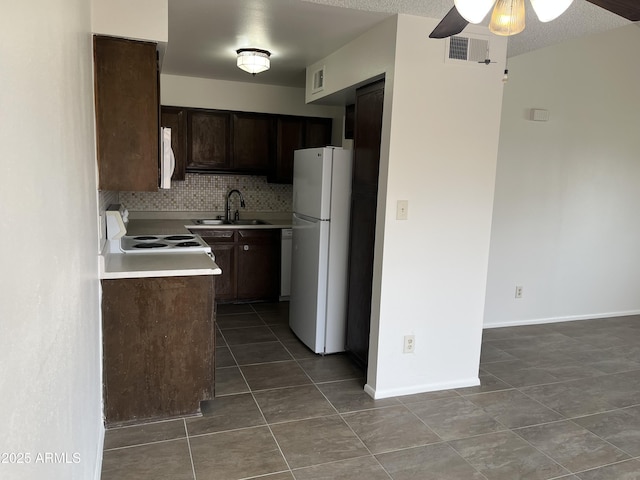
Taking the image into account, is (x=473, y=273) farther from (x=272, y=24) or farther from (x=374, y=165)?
(x=272, y=24)

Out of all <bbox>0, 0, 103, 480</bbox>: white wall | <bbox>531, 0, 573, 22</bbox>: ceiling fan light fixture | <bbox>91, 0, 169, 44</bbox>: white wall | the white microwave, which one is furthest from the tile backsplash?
<bbox>531, 0, 573, 22</bbox>: ceiling fan light fixture

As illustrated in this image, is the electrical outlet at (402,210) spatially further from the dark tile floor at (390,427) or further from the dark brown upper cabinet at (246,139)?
the dark brown upper cabinet at (246,139)

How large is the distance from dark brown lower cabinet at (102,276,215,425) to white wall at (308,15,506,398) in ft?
3.58

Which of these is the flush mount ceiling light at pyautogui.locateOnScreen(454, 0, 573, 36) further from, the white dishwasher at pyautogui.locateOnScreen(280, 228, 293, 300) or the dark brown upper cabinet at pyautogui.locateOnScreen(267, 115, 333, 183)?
the dark brown upper cabinet at pyautogui.locateOnScreen(267, 115, 333, 183)

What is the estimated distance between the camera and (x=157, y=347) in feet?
8.70

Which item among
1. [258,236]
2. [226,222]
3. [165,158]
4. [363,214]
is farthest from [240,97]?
[165,158]

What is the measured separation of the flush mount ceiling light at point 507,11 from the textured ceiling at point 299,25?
944mm

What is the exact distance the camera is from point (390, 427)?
9.00ft

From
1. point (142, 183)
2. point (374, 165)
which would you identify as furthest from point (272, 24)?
point (142, 183)

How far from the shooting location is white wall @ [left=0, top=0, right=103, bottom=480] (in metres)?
0.67

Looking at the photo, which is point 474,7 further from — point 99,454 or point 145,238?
point 145,238

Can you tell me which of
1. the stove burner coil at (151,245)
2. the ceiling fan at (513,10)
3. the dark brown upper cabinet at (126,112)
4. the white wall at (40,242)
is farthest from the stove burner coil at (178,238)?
the ceiling fan at (513,10)

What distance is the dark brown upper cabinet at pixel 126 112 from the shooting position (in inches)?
99.1

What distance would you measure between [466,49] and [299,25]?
1.07 m
